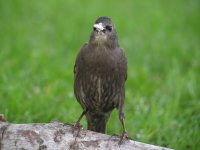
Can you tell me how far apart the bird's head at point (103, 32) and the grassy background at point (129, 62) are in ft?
4.36

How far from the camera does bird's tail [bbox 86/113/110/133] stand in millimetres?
5273

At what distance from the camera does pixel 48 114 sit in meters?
5.79

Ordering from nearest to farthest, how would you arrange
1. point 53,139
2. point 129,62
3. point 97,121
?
point 53,139
point 97,121
point 129,62

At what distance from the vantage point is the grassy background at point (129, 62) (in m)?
5.90

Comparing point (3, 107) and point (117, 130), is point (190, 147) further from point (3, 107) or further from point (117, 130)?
point (3, 107)

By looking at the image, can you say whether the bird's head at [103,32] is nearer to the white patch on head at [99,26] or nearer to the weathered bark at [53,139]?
the white patch on head at [99,26]

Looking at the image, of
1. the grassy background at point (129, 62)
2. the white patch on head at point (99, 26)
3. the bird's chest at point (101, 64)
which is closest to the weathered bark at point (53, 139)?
the bird's chest at point (101, 64)

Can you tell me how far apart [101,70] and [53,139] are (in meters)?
0.95

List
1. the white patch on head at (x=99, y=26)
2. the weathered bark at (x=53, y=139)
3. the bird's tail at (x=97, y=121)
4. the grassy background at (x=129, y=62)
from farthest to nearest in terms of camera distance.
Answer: the grassy background at (x=129, y=62), the bird's tail at (x=97, y=121), the white patch on head at (x=99, y=26), the weathered bark at (x=53, y=139)

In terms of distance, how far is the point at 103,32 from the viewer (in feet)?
15.6

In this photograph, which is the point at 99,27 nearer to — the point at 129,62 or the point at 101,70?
the point at 101,70

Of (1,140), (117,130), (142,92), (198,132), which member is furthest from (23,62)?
(1,140)

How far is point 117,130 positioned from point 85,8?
4696mm

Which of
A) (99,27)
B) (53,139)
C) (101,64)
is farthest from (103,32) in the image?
(53,139)
